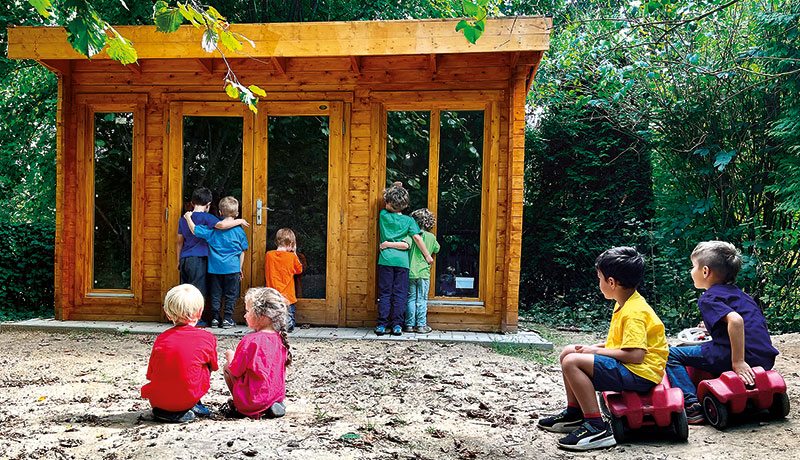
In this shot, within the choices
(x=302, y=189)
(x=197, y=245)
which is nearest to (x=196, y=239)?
(x=197, y=245)

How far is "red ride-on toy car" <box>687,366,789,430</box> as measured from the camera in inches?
137

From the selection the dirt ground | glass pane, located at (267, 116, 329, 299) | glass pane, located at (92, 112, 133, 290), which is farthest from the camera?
glass pane, located at (92, 112, 133, 290)

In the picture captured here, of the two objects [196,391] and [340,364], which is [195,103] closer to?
[340,364]

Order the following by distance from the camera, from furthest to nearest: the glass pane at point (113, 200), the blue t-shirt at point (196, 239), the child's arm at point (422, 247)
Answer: the glass pane at point (113, 200), the blue t-shirt at point (196, 239), the child's arm at point (422, 247)

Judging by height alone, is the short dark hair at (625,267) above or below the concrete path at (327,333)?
above

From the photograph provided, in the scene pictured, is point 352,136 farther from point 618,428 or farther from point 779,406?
point 779,406

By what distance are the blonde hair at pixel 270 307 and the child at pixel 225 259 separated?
3363 mm

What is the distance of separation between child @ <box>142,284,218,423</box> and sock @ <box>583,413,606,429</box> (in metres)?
2.28

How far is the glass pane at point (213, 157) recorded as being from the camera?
24.5ft

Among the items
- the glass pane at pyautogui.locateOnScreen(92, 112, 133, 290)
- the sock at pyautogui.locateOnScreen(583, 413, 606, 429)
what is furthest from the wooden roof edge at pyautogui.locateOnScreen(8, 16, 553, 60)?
the sock at pyautogui.locateOnScreen(583, 413, 606, 429)

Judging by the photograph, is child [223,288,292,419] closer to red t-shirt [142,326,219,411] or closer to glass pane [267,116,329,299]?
red t-shirt [142,326,219,411]

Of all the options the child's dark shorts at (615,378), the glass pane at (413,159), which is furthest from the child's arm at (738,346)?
the glass pane at (413,159)

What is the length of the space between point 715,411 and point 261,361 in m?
2.85

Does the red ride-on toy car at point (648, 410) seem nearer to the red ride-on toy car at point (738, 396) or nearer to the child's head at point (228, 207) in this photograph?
the red ride-on toy car at point (738, 396)
